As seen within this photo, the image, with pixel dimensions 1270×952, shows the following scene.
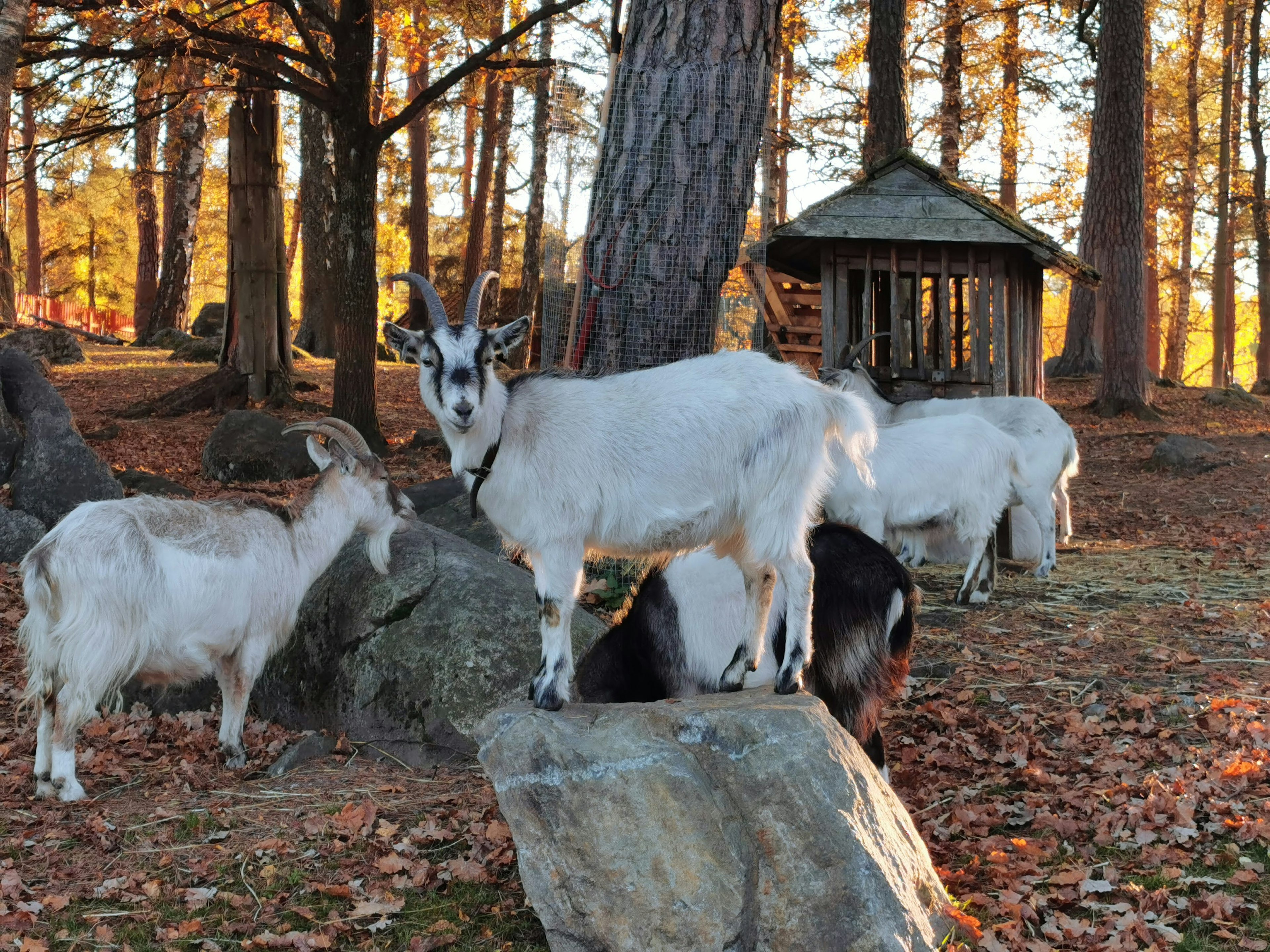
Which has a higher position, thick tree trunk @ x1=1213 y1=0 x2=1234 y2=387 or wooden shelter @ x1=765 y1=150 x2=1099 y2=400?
thick tree trunk @ x1=1213 y1=0 x2=1234 y2=387

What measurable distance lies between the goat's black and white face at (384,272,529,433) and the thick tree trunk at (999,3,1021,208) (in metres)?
15.1

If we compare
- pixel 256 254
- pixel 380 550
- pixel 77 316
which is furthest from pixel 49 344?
pixel 77 316

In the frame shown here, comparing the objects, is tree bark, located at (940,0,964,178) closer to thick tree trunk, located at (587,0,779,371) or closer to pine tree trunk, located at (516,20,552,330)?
pine tree trunk, located at (516,20,552,330)

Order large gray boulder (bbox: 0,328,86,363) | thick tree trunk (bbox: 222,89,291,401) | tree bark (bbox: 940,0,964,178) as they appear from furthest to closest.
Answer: tree bark (bbox: 940,0,964,178) < large gray boulder (bbox: 0,328,86,363) < thick tree trunk (bbox: 222,89,291,401)

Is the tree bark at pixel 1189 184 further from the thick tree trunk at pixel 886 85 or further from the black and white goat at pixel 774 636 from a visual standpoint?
the black and white goat at pixel 774 636

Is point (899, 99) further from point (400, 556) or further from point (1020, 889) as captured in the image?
point (1020, 889)

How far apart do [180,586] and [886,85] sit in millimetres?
10928

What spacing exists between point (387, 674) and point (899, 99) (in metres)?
10.6

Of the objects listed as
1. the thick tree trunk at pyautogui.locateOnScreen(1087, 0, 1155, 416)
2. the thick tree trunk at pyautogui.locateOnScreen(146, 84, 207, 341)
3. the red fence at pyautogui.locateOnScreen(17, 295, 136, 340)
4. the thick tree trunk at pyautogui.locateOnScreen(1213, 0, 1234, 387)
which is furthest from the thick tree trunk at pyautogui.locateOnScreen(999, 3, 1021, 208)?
the red fence at pyautogui.locateOnScreen(17, 295, 136, 340)

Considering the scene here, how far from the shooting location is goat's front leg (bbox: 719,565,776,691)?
157 inches

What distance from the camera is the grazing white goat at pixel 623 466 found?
374cm

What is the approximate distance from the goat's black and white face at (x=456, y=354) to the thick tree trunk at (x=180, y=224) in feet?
43.0

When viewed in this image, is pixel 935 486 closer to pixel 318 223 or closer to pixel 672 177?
pixel 672 177

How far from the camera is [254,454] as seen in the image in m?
9.73
